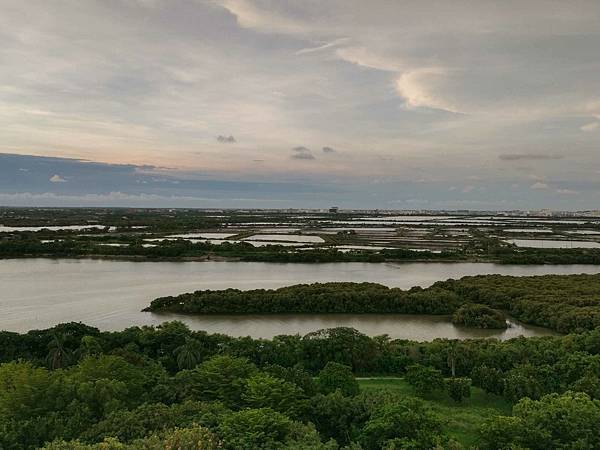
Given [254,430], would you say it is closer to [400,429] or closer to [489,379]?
[400,429]

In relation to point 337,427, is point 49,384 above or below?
above

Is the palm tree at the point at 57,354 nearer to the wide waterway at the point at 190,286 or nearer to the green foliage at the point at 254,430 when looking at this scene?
the wide waterway at the point at 190,286

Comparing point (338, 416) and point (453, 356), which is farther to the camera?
point (453, 356)

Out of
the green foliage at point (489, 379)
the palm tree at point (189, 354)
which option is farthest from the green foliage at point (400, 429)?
the palm tree at point (189, 354)

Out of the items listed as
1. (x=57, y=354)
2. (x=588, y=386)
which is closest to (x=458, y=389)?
(x=588, y=386)

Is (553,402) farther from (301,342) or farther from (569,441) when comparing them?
(301,342)

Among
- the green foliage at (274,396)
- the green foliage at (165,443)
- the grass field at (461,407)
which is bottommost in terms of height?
the grass field at (461,407)

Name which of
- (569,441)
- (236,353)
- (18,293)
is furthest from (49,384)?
(18,293)
